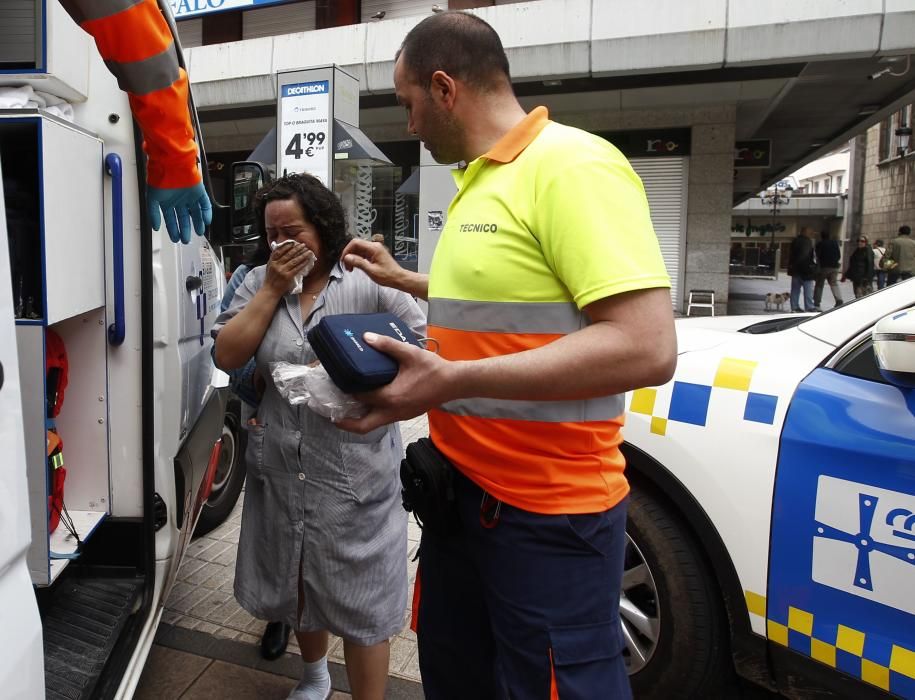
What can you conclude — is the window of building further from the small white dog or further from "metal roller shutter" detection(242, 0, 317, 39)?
"metal roller shutter" detection(242, 0, 317, 39)

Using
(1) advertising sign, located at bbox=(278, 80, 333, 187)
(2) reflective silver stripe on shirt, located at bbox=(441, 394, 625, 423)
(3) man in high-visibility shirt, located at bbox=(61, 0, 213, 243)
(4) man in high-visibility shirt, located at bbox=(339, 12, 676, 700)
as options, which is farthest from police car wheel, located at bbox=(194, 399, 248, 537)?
(1) advertising sign, located at bbox=(278, 80, 333, 187)

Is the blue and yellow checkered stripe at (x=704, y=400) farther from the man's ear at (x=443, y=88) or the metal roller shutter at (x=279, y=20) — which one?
the metal roller shutter at (x=279, y=20)

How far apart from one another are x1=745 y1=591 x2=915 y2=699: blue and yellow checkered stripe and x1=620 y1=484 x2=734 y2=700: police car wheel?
0.21 meters

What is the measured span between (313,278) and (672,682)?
174cm

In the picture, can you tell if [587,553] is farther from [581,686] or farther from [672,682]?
[672,682]

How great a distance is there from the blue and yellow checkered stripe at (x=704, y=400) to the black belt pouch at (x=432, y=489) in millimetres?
1037

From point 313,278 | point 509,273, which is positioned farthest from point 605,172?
point 313,278

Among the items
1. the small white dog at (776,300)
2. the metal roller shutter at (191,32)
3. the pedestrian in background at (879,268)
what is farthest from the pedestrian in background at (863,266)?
the metal roller shutter at (191,32)

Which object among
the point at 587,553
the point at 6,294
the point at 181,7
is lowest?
the point at 587,553

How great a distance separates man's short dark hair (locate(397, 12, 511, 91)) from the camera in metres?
1.44

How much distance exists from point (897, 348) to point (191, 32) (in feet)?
52.7

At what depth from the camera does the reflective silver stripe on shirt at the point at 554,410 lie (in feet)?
4.47

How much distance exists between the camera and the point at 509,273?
4.41ft

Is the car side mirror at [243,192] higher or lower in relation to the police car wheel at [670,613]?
higher
